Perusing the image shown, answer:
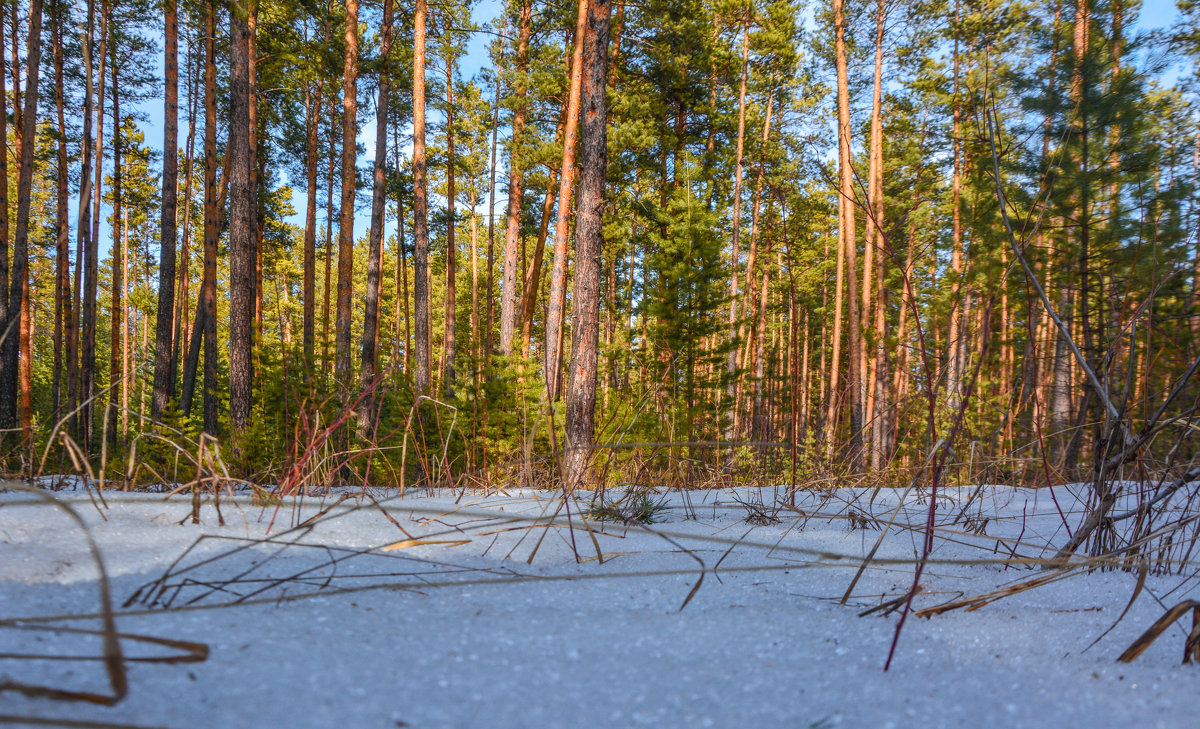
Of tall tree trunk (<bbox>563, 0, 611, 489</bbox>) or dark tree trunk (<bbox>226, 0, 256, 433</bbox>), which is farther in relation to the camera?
dark tree trunk (<bbox>226, 0, 256, 433</bbox>)

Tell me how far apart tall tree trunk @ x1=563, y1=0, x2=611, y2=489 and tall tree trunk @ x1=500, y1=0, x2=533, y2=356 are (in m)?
5.13

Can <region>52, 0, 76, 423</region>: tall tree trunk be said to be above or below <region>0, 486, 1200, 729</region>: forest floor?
above

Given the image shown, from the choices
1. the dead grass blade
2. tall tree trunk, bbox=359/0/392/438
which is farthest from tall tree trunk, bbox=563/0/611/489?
tall tree trunk, bbox=359/0/392/438

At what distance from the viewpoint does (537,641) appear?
85 cm

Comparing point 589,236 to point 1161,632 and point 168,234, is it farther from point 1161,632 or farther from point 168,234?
point 168,234

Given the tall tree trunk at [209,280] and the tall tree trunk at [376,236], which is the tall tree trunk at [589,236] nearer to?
the tall tree trunk at [376,236]

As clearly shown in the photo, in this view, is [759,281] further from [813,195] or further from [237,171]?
[237,171]

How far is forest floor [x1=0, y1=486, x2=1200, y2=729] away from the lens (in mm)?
606

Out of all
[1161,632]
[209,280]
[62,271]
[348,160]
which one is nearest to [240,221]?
[209,280]

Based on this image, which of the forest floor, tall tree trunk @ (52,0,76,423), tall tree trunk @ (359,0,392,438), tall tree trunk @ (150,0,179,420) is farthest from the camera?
tall tree trunk @ (52,0,76,423)

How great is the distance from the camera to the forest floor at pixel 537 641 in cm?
61

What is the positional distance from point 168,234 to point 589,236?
841cm

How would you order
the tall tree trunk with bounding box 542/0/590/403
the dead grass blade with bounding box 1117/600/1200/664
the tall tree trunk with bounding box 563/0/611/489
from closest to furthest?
the dead grass blade with bounding box 1117/600/1200/664 < the tall tree trunk with bounding box 563/0/611/489 < the tall tree trunk with bounding box 542/0/590/403

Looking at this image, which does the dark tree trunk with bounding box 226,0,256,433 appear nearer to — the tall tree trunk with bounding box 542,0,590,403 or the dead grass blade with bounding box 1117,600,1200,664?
the tall tree trunk with bounding box 542,0,590,403
